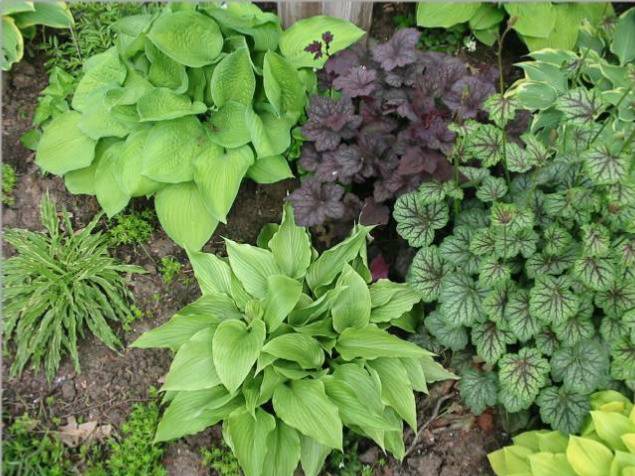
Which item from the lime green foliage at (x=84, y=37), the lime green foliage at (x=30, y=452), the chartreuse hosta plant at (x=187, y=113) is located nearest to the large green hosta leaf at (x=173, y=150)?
the chartreuse hosta plant at (x=187, y=113)

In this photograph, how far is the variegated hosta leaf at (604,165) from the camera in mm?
2018

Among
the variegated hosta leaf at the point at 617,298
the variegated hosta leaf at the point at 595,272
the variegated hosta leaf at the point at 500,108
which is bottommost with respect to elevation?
the variegated hosta leaf at the point at 617,298

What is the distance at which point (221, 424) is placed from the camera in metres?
2.99

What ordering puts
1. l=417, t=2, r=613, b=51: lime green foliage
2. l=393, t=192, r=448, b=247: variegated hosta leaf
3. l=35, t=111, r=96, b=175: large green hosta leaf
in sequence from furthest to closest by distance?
l=417, t=2, r=613, b=51: lime green foliage → l=35, t=111, r=96, b=175: large green hosta leaf → l=393, t=192, r=448, b=247: variegated hosta leaf

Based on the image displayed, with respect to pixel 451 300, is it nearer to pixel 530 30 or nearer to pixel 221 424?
pixel 221 424

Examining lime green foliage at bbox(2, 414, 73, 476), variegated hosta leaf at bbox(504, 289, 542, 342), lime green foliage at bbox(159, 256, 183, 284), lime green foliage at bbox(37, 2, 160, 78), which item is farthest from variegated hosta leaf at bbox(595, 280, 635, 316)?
lime green foliage at bbox(37, 2, 160, 78)

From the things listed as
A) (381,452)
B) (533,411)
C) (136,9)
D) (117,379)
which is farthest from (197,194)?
(533,411)

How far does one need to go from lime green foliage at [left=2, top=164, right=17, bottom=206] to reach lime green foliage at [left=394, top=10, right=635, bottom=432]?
2030 millimetres

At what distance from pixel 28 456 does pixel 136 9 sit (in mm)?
2338

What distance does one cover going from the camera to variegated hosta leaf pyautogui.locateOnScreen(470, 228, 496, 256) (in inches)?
98.3

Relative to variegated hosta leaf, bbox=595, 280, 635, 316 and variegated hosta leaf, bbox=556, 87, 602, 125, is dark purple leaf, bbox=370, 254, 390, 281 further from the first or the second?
variegated hosta leaf, bbox=556, 87, 602, 125

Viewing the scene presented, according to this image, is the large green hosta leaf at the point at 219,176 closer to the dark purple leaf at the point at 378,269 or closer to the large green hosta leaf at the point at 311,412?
the dark purple leaf at the point at 378,269

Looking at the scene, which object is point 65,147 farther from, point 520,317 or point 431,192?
point 520,317

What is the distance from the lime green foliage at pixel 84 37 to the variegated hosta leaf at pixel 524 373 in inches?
103
